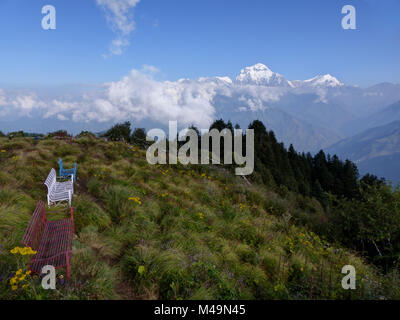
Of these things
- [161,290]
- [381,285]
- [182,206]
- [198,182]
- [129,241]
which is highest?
[198,182]

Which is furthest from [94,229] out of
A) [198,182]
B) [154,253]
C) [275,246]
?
[198,182]

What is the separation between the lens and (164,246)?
4012mm

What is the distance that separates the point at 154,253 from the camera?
11.7 feet

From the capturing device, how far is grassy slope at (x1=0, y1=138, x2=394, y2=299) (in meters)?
3.04

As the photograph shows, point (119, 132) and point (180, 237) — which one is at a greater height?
point (119, 132)

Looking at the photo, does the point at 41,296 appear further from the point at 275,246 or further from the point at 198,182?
the point at 198,182

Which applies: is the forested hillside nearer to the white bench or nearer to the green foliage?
the white bench

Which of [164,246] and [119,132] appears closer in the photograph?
[164,246]

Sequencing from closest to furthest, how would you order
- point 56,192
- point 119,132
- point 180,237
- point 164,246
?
point 164,246 → point 180,237 → point 56,192 → point 119,132

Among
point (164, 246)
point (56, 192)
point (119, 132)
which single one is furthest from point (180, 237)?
point (119, 132)

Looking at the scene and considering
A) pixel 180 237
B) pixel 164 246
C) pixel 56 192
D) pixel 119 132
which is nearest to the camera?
pixel 164 246

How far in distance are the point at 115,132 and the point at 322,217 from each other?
1769cm

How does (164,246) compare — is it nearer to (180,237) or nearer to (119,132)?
(180,237)
